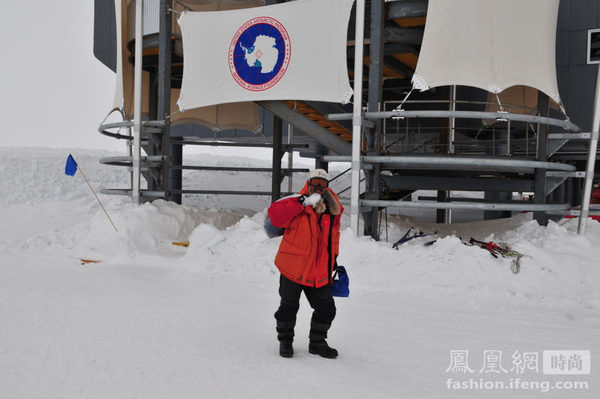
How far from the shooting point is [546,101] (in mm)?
10703

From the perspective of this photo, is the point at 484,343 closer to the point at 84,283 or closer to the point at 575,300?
the point at 575,300

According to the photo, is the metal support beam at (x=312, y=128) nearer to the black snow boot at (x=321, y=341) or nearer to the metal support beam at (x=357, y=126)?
the metal support beam at (x=357, y=126)

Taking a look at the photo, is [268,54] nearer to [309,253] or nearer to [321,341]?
[309,253]

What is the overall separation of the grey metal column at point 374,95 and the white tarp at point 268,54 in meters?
0.47

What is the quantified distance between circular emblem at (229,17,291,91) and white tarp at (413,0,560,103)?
2.75 meters

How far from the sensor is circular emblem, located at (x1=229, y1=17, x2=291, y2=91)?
10.6 meters

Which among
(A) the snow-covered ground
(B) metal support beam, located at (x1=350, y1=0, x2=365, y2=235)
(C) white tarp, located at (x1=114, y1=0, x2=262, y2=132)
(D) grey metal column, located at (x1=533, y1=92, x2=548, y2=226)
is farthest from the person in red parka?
(C) white tarp, located at (x1=114, y1=0, x2=262, y2=132)

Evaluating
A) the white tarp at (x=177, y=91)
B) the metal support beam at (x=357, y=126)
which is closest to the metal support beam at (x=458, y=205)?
the metal support beam at (x=357, y=126)

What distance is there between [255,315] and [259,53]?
20.4 ft

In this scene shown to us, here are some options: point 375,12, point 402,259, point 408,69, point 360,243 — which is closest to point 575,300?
point 402,259

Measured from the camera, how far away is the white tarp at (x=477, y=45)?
947 centimetres

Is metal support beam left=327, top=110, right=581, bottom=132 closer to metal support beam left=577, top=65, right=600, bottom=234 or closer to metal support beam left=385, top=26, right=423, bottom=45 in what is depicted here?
metal support beam left=577, top=65, right=600, bottom=234

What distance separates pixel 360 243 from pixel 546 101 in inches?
203

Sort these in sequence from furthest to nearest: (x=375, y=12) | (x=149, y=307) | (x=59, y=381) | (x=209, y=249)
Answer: (x=375, y=12), (x=209, y=249), (x=149, y=307), (x=59, y=381)
